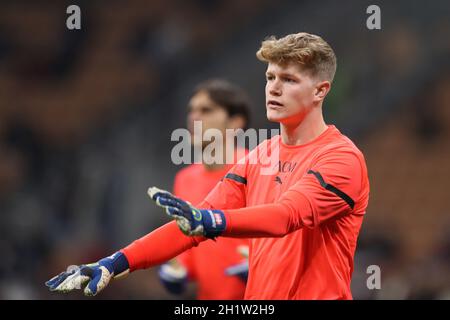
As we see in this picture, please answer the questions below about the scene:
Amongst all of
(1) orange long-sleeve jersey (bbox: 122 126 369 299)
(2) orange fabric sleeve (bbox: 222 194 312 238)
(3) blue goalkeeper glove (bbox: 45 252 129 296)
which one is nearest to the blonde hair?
(1) orange long-sleeve jersey (bbox: 122 126 369 299)

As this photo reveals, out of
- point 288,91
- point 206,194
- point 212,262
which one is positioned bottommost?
point 212,262

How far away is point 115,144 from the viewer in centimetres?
1194

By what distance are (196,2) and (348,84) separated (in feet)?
10.9

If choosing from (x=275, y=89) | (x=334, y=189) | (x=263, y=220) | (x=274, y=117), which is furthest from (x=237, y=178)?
(x=263, y=220)

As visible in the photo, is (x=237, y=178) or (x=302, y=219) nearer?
(x=302, y=219)

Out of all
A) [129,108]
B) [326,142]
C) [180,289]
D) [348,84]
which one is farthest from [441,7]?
[326,142]

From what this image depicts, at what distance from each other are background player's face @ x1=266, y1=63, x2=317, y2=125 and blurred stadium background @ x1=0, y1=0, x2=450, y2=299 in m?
5.11

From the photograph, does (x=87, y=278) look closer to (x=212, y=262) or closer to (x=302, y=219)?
(x=302, y=219)

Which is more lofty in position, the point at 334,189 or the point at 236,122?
the point at 236,122

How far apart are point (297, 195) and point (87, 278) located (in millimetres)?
926

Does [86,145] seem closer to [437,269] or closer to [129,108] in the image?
[129,108]

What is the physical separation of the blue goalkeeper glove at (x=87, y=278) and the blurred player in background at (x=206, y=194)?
2.56 m

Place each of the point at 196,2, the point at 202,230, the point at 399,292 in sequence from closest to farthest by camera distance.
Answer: the point at 202,230 → the point at 399,292 → the point at 196,2

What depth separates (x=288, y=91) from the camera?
3.94 meters
